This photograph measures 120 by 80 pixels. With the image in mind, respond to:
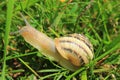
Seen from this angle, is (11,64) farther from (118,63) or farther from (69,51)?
(118,63)

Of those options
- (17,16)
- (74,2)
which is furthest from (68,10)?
(17,16)

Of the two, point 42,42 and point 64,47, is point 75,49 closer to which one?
point 64,47

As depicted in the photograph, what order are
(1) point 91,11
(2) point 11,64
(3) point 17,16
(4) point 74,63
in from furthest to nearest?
1. (1) point 91,11
2. (3) point 17,16
3. (2) point 11,64
4. (4) point 74,63
